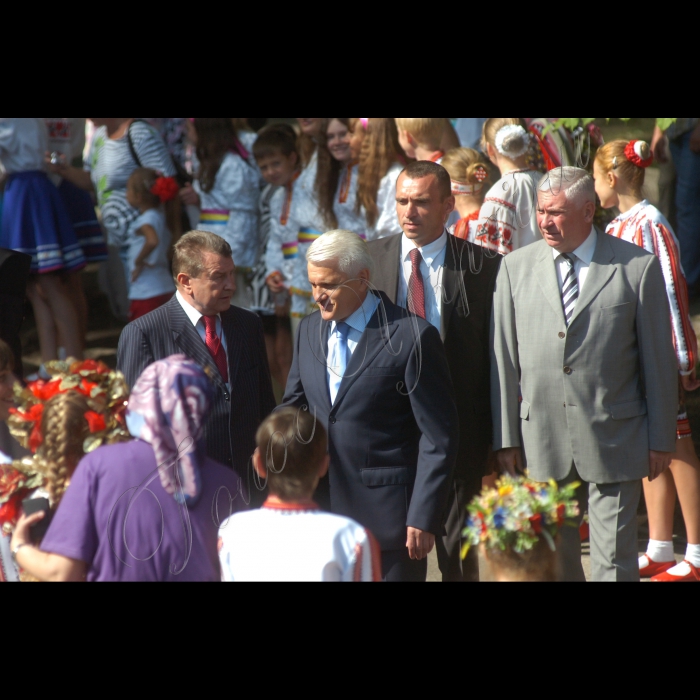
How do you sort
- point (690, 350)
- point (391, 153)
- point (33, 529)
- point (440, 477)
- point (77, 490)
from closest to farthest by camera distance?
point (77, 490) → point (33, 529) → point (440, 477) → point (690, 350) → point (391, 153)

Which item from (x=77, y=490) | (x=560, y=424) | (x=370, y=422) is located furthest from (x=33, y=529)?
(x=560, y=424)

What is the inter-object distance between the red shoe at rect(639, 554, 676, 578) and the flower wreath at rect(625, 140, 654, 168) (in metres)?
1.67

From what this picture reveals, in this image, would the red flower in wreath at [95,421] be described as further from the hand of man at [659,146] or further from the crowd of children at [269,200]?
the hand of man at [659,146]

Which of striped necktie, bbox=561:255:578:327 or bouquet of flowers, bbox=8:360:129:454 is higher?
striped necktie, bbox=561:255:578:327

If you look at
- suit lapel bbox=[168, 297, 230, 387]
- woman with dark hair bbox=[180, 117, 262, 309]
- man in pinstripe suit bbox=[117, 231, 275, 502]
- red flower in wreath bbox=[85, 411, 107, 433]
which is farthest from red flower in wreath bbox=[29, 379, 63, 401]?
woman with dark hair bbox=[180, 117, 262, 309]

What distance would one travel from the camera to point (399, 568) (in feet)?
11.3

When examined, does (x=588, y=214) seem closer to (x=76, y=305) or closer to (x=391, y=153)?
(x=391, y=153)

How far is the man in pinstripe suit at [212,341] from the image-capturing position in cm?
358

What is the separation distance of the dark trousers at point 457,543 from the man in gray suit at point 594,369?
0.96 ft

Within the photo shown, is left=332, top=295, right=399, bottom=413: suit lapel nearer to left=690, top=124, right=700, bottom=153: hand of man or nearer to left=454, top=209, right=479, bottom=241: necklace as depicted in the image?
left=454, top=209, right=479, bottom=241: necklace

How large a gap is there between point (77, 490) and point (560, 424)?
1730 millimetres

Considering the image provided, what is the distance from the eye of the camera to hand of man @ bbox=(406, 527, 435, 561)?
133 inches

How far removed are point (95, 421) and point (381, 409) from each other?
3.15 feet

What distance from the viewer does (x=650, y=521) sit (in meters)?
4.34
